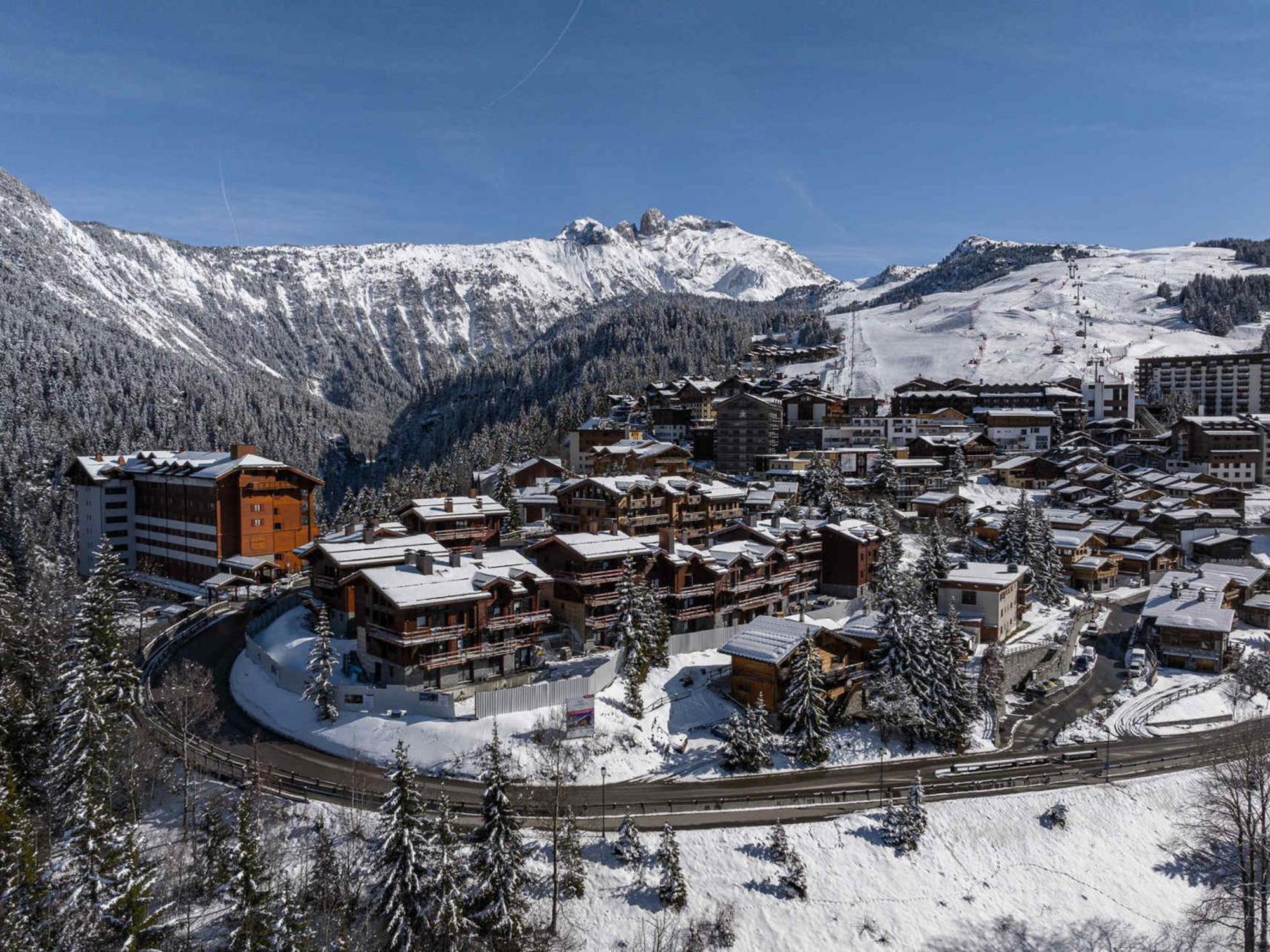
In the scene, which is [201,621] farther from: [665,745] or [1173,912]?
[1173,912]

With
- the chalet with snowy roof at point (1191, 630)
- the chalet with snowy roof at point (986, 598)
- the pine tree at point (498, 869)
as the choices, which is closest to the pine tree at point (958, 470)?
the chalet with snowy roof at point (1191, 630)

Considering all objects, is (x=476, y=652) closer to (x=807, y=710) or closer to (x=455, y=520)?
(x=807, y=710)

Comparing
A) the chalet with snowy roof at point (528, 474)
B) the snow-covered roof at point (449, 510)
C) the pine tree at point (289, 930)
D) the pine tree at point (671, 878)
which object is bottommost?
the pine tree at point (671, 878)

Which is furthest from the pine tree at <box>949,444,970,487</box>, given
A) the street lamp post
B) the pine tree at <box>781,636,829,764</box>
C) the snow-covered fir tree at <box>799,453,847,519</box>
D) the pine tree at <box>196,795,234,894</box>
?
the pine tree at <box>196,795,234,894</box>

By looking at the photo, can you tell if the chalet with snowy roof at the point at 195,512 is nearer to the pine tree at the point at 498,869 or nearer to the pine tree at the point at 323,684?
the pine tree at the point at 323,684

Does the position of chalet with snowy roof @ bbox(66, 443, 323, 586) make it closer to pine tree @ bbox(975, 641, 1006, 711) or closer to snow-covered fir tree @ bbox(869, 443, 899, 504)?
pine tree @ bbox(975, 641, 1006, 711)

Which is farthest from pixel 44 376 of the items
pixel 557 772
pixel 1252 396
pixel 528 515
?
pixel 1252 396
